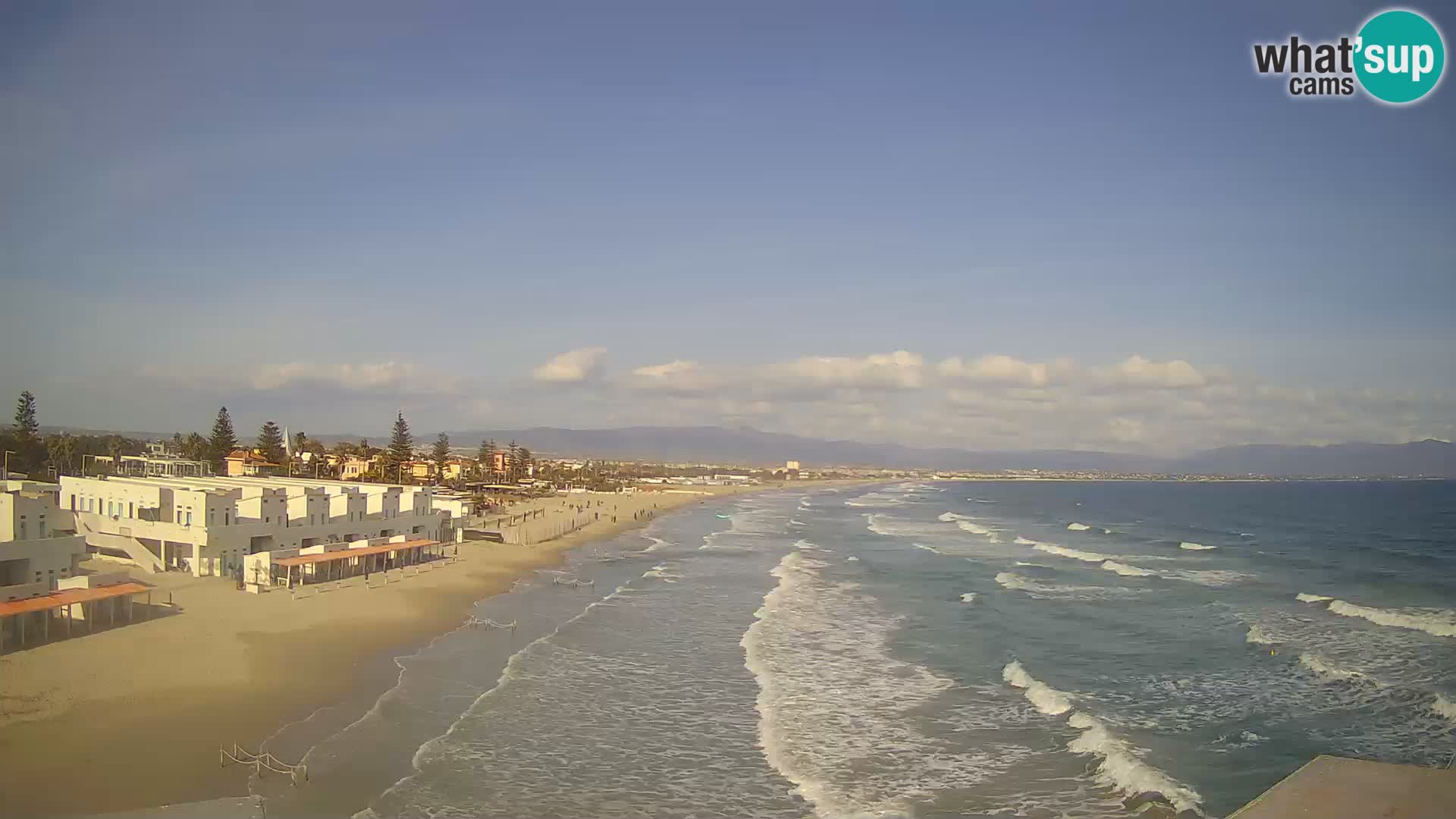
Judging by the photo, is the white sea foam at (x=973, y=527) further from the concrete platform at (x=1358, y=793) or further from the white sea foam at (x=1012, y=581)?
the concrete platform at (x=1358, y=793)

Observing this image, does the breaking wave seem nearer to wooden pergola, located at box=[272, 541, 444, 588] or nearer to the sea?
the sea

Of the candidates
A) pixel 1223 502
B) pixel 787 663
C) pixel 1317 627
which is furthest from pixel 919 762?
pixel 1223 502

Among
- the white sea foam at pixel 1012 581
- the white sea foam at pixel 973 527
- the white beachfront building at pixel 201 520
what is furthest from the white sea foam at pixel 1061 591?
the white beachfront building at pixel 201 520

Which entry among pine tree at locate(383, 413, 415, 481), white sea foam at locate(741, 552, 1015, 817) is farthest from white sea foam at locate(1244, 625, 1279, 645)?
pine tree at locate(383, 413, 415, 481)

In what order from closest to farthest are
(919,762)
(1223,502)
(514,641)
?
(919,762), (514,641), (1223,502)

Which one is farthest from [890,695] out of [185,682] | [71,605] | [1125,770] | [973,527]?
[973,527]

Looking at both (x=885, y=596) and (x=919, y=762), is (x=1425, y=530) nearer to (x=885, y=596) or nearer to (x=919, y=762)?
(x=885, y=596)
